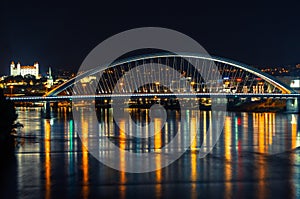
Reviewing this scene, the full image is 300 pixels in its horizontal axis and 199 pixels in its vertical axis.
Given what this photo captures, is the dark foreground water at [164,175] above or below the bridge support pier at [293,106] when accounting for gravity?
below

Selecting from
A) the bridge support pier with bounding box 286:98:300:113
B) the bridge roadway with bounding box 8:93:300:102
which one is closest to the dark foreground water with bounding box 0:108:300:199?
the bridge roadway with bounding box 8:93:300:102

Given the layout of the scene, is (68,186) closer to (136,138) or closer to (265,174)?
(265,174)

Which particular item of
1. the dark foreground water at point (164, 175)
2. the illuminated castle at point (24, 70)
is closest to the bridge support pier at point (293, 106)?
the dark foreground water at point (164, 175)

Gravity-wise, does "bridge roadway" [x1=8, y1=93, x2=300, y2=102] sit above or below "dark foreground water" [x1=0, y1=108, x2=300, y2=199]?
above

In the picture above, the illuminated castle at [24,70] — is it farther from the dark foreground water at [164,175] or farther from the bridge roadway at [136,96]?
the dark foreground water at [164,175]

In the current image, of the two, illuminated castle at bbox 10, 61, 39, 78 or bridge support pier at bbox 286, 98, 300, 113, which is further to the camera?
illuminated castle at bbox 10, 61, 39, 78

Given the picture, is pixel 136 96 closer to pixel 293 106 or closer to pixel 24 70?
pixel 293 106

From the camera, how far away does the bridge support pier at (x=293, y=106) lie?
5751 centimetres

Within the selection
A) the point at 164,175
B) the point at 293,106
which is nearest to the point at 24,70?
the point at 293,106

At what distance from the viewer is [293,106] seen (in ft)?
193

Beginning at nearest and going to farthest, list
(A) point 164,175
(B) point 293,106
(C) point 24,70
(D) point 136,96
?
(A) point 164,175 → (D) point 136,96 → (B) point 293,106 → (C) point 24,70

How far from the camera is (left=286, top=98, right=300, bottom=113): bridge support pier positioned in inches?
2264

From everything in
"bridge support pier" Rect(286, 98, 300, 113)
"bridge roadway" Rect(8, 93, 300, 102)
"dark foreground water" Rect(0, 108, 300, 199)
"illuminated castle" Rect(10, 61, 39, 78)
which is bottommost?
"dark foreground water" Rect(0, 108, 300, 199)

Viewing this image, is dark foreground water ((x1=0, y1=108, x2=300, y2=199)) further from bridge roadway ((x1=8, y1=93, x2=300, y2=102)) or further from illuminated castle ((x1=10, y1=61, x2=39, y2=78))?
illuminated castle ((x1=10, y1=61, x2=39, y2=78))
